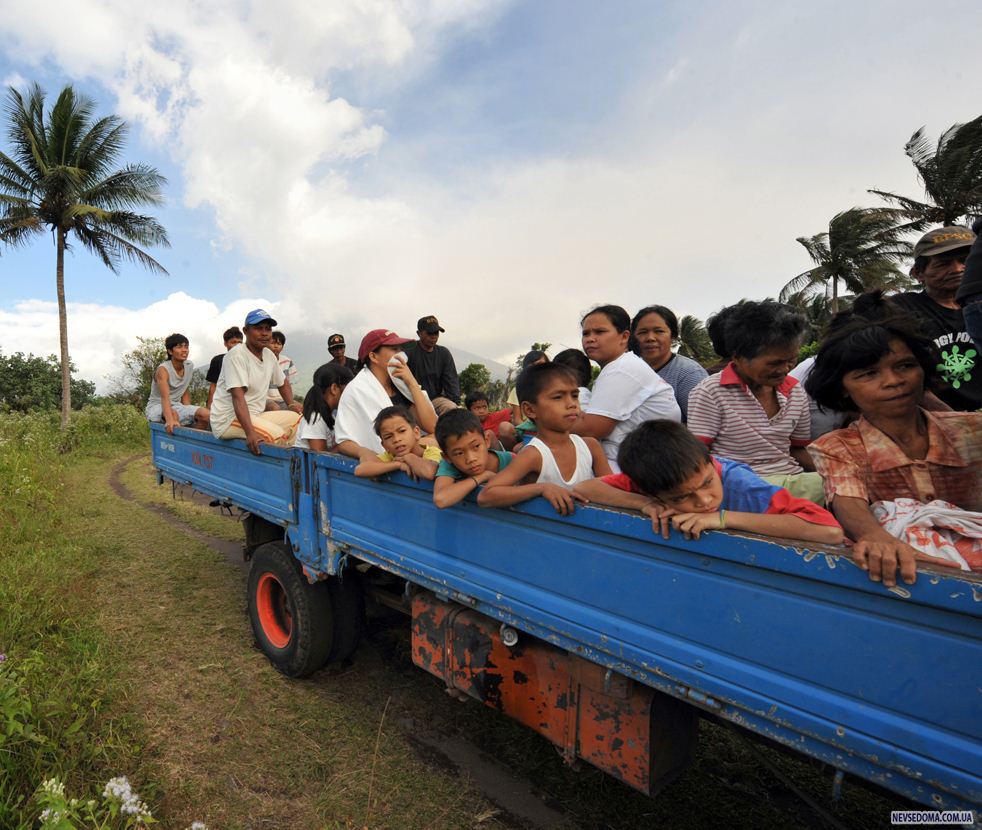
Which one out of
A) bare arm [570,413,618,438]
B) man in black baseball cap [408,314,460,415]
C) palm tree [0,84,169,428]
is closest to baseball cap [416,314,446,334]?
man in black baseball cap [408,314,460,415]

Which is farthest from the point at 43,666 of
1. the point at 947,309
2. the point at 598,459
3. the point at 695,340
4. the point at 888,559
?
the point at 695,340

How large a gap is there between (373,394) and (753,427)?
6.16 ft

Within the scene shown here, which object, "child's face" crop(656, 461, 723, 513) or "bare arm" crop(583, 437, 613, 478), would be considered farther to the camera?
"bare arm" crop(583, 437, 613, 478)

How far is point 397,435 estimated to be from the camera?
2.53 metres

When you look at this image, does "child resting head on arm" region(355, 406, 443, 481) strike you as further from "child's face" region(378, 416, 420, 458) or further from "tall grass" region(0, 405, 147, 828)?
"tall grass" region(0, 405, 147, 828)

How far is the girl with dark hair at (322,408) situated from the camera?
3.40 metres

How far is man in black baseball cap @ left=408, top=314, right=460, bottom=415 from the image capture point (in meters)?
4.59

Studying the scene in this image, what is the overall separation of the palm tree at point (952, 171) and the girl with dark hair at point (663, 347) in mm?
17665

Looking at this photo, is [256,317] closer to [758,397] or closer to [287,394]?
[287,394]

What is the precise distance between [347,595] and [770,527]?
2.41m

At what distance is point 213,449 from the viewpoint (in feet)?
13.4

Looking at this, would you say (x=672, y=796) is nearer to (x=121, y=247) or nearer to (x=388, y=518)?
(x=388, y=518)

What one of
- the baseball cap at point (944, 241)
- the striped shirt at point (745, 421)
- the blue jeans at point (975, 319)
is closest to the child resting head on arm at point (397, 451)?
the striped shirt at point (745, 421)

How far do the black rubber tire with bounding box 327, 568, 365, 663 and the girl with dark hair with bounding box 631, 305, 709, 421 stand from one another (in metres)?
2.01
